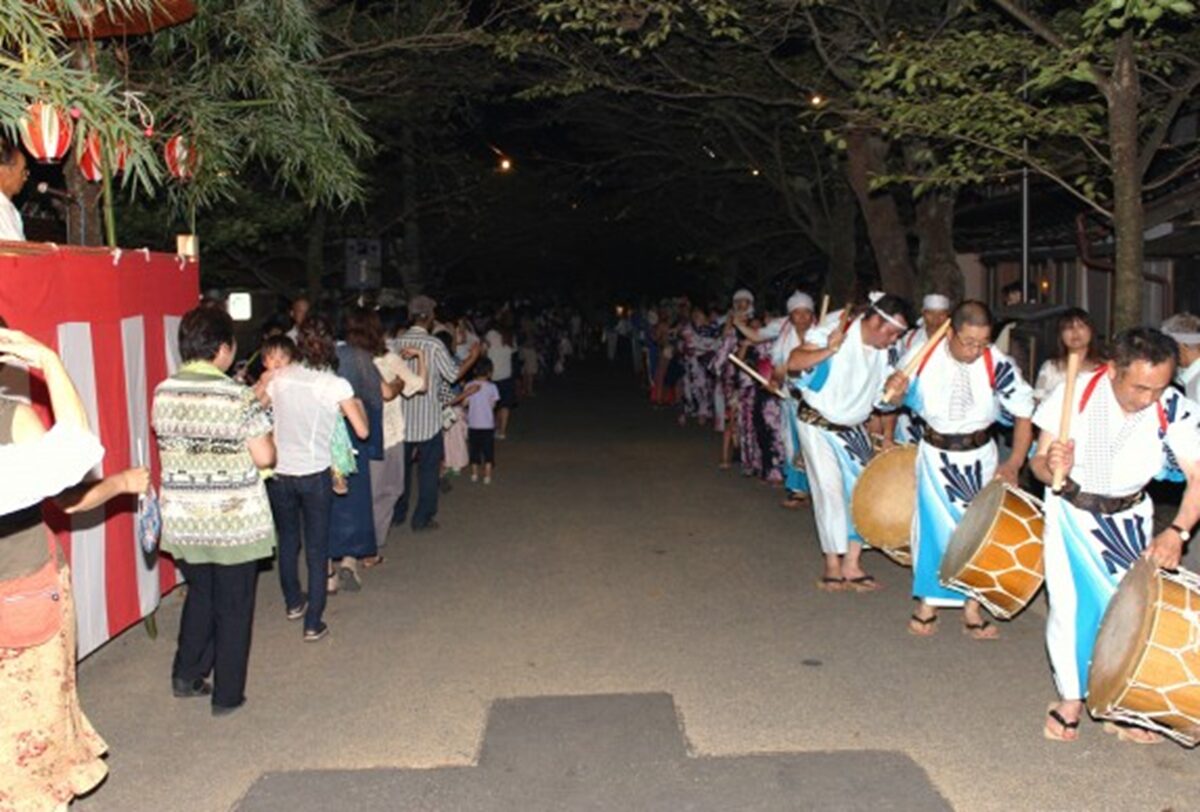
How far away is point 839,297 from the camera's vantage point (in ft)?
65.6

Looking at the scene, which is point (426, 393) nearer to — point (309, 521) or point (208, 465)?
point (309, 521)

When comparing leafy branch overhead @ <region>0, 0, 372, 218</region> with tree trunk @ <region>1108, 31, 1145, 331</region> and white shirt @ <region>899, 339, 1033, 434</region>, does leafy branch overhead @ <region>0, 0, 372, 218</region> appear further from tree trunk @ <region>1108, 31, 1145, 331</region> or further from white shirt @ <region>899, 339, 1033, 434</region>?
tree trunk @ <region>1108, 31, 1145, 331</region>

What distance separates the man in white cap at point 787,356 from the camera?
11.0m

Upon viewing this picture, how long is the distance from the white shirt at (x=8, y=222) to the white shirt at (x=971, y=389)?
4.74 metres

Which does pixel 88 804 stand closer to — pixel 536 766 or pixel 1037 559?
pixel 536 766

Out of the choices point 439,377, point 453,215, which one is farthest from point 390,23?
point 453,215

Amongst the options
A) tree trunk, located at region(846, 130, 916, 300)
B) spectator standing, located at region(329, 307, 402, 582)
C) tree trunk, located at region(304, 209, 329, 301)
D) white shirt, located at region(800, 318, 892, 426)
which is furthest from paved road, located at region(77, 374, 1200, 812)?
tree trunk, located at region(304, 209, 329, 301)

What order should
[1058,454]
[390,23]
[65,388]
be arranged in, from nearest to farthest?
[65,388] < [1058,454] < [390,23]

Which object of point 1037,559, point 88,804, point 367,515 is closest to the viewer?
point 88,804

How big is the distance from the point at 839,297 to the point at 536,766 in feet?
51.2

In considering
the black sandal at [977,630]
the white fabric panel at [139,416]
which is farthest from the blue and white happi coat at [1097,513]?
the white fabric panel at [139,416]

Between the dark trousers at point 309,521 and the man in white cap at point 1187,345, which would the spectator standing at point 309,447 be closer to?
the dark trousers at point 309,521

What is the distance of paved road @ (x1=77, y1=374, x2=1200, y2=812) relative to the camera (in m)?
5.14

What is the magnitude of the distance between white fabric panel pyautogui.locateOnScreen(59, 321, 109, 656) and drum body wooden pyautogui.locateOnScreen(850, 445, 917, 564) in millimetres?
4280
